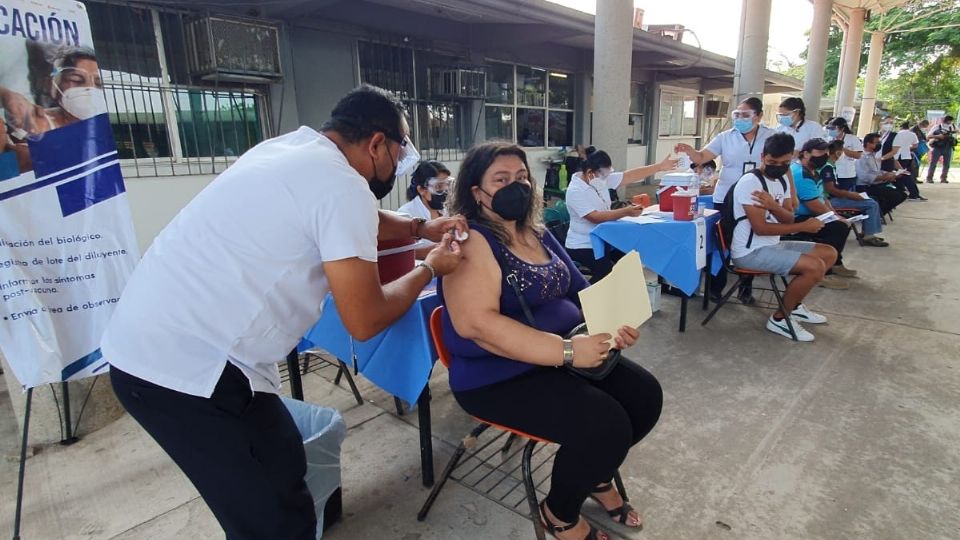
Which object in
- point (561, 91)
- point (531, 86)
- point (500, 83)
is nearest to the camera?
point (500, 83)

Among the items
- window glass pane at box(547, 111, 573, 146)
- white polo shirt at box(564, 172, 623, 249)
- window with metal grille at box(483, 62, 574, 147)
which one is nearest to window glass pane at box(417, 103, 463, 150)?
window with metal grille at box(483, 62, 574, 147)

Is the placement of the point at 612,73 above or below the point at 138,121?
above

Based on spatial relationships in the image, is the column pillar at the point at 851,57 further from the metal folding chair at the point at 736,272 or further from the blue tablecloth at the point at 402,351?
the blue tablecloth at the point at 402,351

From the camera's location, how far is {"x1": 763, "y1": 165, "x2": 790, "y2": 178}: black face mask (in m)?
3.85

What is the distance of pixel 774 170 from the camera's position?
3859 mm

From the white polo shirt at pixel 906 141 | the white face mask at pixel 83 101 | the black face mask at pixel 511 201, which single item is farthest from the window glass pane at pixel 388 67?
the white polo shirt at pixel 906 141

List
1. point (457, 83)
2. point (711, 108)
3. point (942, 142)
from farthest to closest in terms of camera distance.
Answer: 1. point (711, 108)
2. point (942, 142)
3. point (457, 83)

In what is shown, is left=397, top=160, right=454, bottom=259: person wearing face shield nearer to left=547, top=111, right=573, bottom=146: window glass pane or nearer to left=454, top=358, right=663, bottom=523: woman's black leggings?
left=454, top=358, right=663, bottom=523: woman's black leggings

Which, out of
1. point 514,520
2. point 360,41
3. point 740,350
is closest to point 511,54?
point 360,41

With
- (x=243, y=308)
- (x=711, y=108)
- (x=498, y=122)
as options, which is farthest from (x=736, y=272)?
(x=711, y=108)

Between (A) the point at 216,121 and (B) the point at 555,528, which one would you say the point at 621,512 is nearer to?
(B) the point at 555,528

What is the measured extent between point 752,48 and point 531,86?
150 inches

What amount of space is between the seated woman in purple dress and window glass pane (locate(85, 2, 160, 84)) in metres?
4.73

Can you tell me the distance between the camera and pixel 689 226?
3652 millimetres
